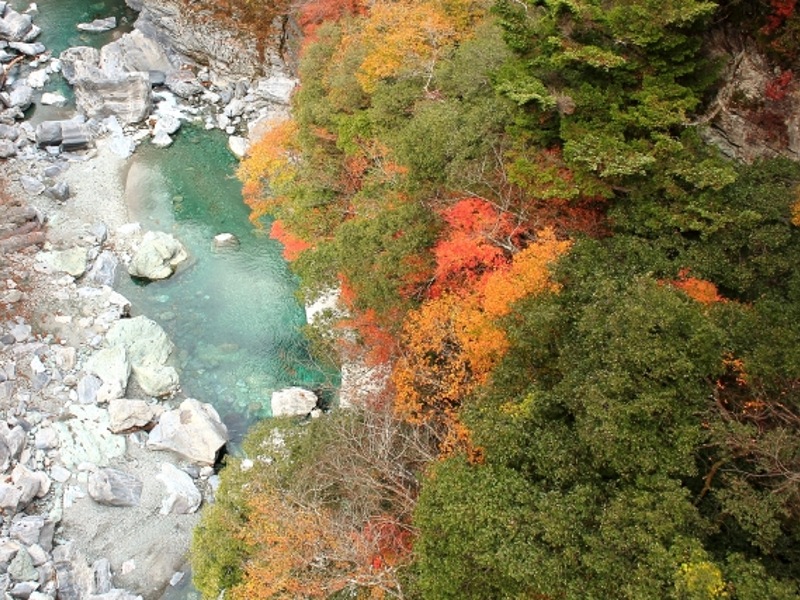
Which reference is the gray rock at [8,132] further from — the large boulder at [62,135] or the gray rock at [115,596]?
the gray rock at [115,596]

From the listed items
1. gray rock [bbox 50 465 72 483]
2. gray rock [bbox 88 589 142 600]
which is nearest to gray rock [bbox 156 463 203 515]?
gray rock [bbox 88 589 142 600]

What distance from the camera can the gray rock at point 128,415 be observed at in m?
19.1

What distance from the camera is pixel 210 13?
1261 inches

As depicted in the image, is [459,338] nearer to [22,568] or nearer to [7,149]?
[22,568]

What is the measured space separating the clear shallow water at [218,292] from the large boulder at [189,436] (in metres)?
0.94

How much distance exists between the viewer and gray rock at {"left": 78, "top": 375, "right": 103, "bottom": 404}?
19.7 metres

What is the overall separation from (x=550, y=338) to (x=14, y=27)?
115ft

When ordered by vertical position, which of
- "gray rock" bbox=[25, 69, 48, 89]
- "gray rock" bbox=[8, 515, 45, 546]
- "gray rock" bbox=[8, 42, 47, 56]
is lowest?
"gray rock" bbox=[8, 515, 45, 546]

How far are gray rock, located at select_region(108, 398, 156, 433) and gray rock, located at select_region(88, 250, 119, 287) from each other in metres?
5.82

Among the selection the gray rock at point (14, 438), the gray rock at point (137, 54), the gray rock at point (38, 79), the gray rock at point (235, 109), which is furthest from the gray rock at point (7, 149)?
the gray rock at point (14, 438)

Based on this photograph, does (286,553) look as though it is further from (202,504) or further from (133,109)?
(133,109)

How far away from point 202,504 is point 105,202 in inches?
568

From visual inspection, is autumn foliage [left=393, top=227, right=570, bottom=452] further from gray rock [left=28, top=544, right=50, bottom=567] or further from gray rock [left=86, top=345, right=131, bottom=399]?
gray rock [left=28, top=544, right=50, bottom=567]

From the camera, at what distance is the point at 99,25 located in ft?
118
